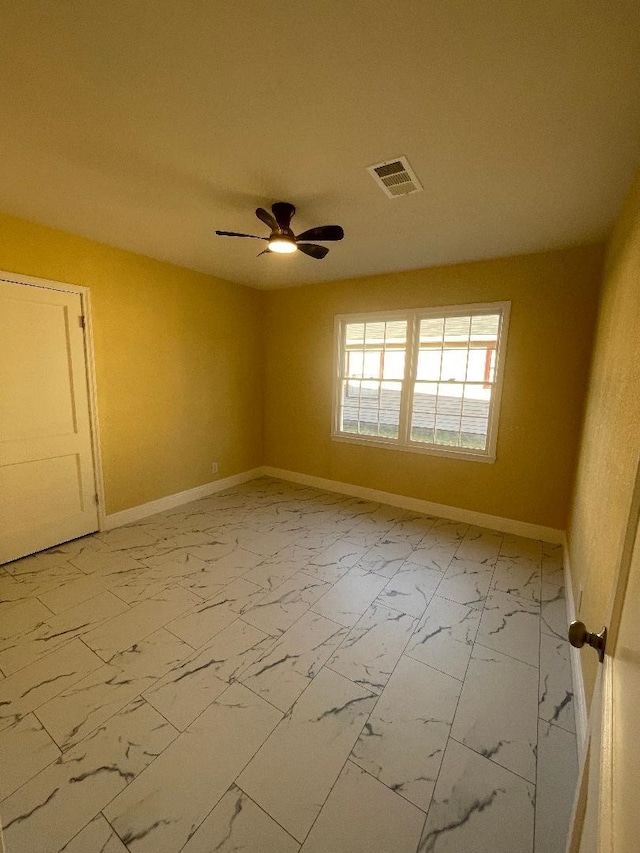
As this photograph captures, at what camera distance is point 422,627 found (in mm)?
2168

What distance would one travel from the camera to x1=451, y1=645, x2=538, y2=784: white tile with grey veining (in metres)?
1.45

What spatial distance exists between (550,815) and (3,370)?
386 cm

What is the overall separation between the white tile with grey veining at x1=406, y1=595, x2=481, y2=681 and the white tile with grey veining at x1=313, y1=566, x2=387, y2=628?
0.37 metres

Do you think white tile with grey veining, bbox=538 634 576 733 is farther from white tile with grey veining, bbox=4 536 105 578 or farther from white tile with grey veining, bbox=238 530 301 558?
white tile with grey veining, bbox=4 536 105 578

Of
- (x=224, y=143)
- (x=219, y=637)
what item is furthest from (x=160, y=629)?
(x=224, y=143)

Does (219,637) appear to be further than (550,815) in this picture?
Yes

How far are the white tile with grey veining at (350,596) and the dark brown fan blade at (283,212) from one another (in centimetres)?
250

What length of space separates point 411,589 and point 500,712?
942mm

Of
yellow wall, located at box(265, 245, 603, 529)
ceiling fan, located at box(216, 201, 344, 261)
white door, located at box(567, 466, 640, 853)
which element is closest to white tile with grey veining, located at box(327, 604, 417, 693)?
white door, located at box(567, 466, 640, 853)

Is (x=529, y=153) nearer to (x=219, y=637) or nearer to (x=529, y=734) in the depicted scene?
(x=529, y=734)

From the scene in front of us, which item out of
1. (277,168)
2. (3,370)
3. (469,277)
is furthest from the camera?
(469,277)

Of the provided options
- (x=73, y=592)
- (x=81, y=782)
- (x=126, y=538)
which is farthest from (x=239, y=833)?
(x=126, y=538)

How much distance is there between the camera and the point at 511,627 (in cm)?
217

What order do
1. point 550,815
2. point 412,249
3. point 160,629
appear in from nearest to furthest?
point 550,815 → point 160,629 → point 412,249
